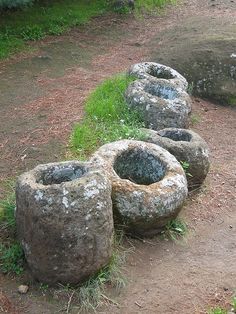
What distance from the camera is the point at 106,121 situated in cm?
737

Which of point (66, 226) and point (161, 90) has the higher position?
point (66, 226)

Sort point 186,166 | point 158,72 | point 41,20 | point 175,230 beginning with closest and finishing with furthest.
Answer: point 175,230
point 186,166
point 158,72
point 41,20

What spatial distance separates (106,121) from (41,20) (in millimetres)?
5320

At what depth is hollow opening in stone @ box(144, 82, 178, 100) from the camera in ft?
25.5

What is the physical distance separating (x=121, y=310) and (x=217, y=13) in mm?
10072

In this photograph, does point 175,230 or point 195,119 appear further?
point 195,119

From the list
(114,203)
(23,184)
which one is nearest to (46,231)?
(23,184)

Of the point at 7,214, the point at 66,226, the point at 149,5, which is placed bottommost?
the point at 149,5

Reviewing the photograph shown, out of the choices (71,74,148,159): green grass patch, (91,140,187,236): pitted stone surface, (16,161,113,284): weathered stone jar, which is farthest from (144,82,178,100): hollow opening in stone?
(16,161,113,284): weathered stone jar

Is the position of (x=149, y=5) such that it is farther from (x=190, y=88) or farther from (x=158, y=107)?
(x=158, y=107)

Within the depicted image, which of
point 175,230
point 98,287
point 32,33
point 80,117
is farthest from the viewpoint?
point 32,33

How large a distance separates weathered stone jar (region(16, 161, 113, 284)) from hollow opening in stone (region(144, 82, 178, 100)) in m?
3.27

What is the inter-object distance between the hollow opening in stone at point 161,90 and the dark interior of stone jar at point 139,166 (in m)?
2.09

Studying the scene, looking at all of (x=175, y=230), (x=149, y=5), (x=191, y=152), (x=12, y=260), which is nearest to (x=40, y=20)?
(x=149, y=5)
